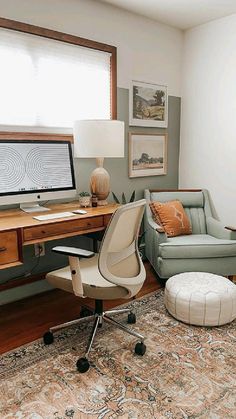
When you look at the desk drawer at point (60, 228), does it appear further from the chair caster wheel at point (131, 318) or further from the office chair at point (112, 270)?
the chair caster wheel at point (131, 318)

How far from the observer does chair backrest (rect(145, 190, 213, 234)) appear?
3.61 m

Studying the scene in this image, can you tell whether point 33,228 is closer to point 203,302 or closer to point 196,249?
point 203,302

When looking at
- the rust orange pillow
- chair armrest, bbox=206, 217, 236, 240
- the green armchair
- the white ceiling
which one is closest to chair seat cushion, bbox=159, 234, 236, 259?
the green armchair

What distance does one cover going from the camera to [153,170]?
3766 millimetres

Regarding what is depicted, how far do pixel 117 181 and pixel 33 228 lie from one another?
4.76 ft

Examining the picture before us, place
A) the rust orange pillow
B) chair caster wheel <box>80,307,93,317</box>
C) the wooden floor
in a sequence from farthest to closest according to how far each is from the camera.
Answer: the rust orange pillow
chair caster wheel <box>80,307,93,317</box>
the wooden floor

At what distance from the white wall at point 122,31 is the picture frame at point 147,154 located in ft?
1.80

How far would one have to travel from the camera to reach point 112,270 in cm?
199

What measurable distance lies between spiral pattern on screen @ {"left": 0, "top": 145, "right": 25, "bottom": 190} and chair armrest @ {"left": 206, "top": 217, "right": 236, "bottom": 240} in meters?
1.94

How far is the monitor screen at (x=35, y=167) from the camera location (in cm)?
243

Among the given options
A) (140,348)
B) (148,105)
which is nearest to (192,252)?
(140,348)

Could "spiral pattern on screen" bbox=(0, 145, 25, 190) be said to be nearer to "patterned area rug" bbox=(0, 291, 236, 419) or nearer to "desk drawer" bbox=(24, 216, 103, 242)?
"desk drawer" bbox=(24, 216, 103, 242)

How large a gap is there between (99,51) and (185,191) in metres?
1.68

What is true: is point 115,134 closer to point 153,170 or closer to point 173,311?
point 153,170
